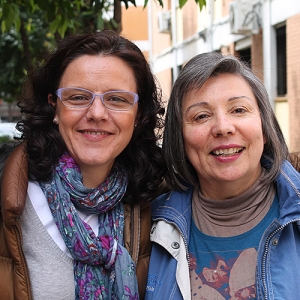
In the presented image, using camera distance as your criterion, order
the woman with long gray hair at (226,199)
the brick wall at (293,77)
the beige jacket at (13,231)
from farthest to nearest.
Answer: the brick wall at (293,77) < the woman with long gray hair at (226,199) < the beige jacket at (13,231)

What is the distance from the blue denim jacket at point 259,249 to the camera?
2.18m

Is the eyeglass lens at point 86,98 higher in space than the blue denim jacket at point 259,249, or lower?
higher

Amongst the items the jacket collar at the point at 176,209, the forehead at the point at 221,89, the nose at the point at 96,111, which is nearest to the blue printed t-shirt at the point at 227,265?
the jacket collar at the point at 176,209

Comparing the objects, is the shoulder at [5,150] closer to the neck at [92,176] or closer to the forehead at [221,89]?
the neck at [92,176]

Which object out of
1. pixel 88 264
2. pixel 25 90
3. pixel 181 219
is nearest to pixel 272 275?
pixel 181 219

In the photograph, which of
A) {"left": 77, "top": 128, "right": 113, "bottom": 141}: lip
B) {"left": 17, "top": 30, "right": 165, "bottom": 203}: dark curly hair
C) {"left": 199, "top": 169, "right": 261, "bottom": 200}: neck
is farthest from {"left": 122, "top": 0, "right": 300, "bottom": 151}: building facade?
{"left": 77, "top": 128, "right": 113, "bottom": 141}: lip

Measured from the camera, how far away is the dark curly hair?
245cm

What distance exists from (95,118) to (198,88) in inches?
19.7

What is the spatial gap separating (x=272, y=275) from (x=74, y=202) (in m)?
0.92

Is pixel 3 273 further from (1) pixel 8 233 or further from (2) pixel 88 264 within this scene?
(2) pixel 88 264

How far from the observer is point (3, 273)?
86.0 inches

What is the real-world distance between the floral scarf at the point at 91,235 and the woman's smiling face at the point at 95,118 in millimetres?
111

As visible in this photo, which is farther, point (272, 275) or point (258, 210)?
point (258, 210)

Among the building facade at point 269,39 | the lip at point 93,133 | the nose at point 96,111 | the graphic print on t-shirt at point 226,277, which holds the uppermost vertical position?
the building facade at point 269,39
